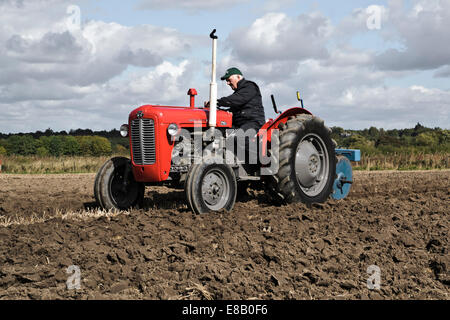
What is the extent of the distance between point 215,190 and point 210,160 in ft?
1.37

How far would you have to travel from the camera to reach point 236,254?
4359mm

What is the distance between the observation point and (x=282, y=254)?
428cm

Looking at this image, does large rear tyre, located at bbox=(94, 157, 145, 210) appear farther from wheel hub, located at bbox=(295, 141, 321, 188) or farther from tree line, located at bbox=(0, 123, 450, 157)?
tree line, located at bbox=(0, 123, 450, 157)

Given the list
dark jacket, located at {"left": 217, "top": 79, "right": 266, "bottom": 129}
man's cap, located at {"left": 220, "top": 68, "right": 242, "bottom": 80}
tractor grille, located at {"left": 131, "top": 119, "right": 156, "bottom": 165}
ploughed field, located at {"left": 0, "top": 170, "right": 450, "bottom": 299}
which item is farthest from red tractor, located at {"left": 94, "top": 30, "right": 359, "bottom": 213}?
man's cap, located at {"left": 220, "top": 68, "right": 242, "bottom": 80}

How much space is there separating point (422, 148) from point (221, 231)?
1844 cm

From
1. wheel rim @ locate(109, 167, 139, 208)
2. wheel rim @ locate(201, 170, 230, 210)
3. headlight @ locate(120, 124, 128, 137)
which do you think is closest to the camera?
wheel rim @ locate(201, 170, 230, 210)

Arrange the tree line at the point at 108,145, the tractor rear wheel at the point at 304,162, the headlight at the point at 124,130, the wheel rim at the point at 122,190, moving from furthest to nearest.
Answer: the tree line at the point at 108,145 < the wheel rim at the point at 122,190 < the tractor rear wheel at the point at 304,162 < the headlight at the point at 124,130

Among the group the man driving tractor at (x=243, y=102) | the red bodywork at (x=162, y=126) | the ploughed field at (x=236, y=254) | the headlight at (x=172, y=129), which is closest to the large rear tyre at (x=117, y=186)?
the ploughed field at (x=236, y=254)

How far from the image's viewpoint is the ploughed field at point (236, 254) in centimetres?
356

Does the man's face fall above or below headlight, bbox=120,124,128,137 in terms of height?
above

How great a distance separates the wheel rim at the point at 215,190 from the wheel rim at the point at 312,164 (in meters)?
1.32

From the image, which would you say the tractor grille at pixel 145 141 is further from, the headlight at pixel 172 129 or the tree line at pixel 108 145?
the tree line at pixel 108 145

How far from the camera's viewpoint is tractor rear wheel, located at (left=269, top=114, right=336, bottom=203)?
674 centimetres
